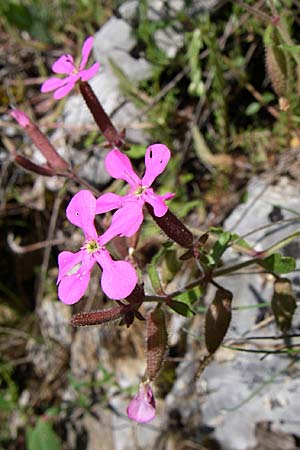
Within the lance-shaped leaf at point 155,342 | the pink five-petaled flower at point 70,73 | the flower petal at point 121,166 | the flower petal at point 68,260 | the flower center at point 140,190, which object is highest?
the pink five-petaled flower at point 70,73

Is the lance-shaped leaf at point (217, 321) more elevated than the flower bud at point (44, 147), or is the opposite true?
the flower bud at point (44, 147)

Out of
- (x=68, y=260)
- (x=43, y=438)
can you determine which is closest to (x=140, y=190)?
(x=68, y=260)

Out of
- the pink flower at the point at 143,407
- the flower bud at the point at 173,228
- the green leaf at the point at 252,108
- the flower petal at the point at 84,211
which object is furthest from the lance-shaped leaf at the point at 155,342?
the green leaf at the point at 252,108

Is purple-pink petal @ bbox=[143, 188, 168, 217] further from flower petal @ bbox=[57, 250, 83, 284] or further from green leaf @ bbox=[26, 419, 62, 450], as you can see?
green leaf @ bbox=[26, 419, 62, 450]

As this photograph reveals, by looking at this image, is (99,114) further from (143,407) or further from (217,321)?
(143,407)

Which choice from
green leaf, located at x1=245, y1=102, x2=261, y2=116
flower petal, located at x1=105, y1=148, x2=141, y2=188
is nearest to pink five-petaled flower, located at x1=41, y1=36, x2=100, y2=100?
flower petal, located at x1=105, y1=148, x2=141, y2=188

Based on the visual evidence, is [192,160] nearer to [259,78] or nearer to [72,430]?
[259,78]

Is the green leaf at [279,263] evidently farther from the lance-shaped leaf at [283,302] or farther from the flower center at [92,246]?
the flower center at [92,246]
